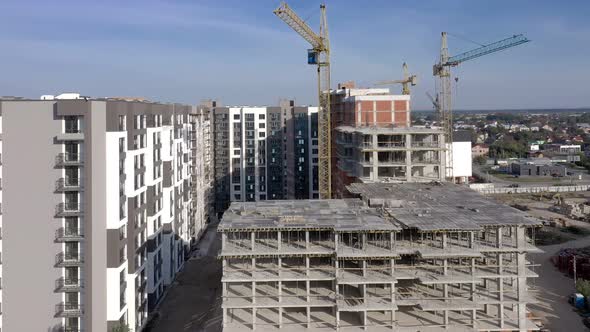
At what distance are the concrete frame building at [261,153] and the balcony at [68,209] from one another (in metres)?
45.4

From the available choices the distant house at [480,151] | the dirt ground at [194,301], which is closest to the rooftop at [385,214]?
the dirt ground at [194,301]

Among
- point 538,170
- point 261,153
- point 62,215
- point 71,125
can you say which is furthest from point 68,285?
point 538,170

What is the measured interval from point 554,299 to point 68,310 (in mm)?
35755

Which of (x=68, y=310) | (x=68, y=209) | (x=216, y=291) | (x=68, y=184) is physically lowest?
(x=216, y=291)

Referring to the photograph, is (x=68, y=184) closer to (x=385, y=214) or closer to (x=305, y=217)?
(x=305, y=217)

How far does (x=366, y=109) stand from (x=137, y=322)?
3015 cm

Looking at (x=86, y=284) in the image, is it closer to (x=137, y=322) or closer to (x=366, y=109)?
(x=137, y=322)

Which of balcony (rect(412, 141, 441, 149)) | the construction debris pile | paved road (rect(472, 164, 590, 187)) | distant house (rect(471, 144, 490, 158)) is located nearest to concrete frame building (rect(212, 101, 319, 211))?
balcony (rect(412, 141, 441, 149))

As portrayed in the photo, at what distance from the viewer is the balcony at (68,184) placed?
29094 mm

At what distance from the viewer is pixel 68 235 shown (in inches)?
1158

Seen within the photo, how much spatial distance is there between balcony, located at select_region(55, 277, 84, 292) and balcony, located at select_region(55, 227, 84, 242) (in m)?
2.23

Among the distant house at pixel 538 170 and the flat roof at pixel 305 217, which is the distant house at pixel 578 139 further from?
the flat roof at pixel 305 217

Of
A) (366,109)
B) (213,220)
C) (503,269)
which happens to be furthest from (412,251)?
(213,220)

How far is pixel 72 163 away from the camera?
29.1 meters
